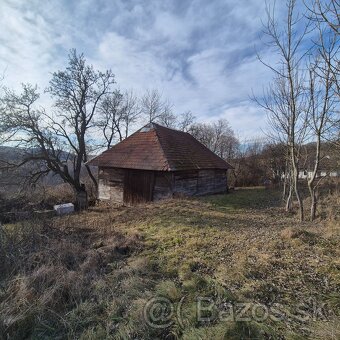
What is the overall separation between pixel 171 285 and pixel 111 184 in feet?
37.1

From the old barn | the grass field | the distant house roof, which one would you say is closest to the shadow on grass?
the old barn

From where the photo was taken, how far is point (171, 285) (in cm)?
336

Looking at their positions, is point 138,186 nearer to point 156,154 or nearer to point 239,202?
point 156,154

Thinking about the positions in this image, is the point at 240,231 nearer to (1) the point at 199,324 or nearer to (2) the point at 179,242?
(2) the point at 179,242

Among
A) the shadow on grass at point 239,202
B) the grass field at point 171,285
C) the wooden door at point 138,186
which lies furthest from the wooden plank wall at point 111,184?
the grass field at point 171,285

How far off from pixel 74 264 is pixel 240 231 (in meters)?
4.03

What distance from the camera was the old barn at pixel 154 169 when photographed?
466 inches

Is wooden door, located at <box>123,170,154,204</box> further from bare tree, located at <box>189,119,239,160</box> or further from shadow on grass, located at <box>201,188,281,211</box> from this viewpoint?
bare tree, located at <box>189,119,239,160</box>

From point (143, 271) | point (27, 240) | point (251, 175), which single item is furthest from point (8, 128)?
point (251, 175)

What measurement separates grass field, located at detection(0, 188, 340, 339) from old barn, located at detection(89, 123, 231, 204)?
6187 mm

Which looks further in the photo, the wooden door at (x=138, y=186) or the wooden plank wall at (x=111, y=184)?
the wooden plank wall at (x=111, y=184)

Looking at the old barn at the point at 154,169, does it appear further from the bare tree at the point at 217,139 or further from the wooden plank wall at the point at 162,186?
the bare tree at the point at 217,139

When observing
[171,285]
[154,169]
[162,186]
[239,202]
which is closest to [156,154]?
[154,169]

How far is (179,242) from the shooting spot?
5383 mm
